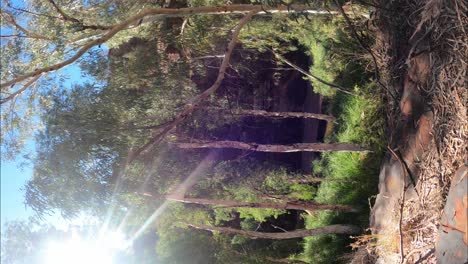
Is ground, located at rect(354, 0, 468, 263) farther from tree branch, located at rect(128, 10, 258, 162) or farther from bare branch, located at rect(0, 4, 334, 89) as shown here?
tree branch, located at rect(128, 10, 258, 162)

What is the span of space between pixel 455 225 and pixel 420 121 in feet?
4.58

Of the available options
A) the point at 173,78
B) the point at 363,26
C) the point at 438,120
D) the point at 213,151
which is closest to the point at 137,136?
the point at 173,78

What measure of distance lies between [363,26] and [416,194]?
8.61 ft

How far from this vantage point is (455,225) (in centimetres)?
412

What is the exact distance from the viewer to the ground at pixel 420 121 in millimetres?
4289

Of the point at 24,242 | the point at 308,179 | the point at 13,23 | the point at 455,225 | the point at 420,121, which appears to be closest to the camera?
the point at 455,225

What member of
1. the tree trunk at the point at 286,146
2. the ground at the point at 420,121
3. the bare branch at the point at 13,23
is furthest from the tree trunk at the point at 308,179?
the bare branch at the point at 13,23

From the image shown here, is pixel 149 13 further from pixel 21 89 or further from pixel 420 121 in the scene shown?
pixel 420 121

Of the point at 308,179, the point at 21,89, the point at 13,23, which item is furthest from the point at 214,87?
the point at 308,179

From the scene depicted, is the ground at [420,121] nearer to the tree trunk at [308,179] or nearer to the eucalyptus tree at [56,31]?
the eucalyptus tree at [56,31]

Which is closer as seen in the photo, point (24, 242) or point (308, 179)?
point (308, 179)

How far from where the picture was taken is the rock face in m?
3.97

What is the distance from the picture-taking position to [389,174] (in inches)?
234

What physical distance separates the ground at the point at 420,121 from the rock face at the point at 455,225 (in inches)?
0.8
